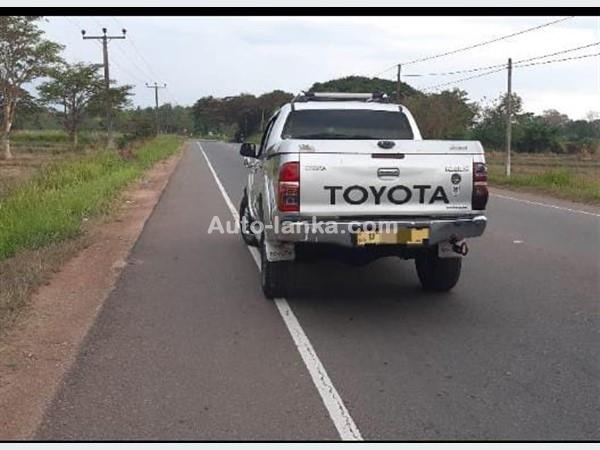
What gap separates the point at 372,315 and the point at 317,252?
0.78 m

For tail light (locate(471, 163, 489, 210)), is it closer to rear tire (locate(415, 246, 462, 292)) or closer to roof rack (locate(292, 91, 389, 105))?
rear tire (locate(415, 246, 462, 292))

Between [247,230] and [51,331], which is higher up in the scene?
[247,230]

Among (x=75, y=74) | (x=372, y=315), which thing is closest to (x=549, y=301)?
(x=372, y=315)

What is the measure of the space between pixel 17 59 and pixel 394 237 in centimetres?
4257

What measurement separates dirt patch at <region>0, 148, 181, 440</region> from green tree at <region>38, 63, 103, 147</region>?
46.0m

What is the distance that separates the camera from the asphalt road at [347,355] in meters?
3.82

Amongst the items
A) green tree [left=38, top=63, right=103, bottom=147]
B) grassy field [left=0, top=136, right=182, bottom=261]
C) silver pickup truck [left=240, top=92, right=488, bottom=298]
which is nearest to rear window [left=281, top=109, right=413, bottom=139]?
silver pickup truck [left=240, top=92, right=488, bottom=298]

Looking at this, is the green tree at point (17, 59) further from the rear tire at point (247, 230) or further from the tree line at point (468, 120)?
the rear tire at point (247, 230)

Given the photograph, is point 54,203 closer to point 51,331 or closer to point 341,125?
point 341,125

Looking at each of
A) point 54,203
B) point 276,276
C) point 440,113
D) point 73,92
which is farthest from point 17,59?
point 276,276

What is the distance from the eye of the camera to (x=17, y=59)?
42312 mm

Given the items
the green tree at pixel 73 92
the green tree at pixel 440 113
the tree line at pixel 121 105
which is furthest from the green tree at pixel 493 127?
the green tree at pixel 73 92

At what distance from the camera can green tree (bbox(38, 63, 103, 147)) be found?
53.0 metres

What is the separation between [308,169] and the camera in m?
5.62
